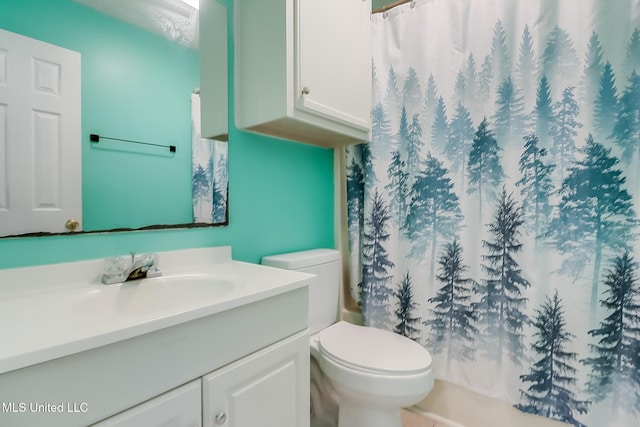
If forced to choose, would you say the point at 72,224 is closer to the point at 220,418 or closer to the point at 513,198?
the point at 220,418

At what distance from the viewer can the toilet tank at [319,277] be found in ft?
4.19

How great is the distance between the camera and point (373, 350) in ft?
3.93

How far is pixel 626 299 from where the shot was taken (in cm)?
103

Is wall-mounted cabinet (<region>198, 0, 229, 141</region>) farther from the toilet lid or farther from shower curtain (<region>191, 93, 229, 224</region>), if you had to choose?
the toilet lid

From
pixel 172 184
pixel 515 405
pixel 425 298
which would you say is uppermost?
pixel 172 184

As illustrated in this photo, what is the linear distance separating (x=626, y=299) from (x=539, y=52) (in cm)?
95

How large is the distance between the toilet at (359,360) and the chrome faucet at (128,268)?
0.46m

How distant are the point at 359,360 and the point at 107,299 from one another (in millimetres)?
845

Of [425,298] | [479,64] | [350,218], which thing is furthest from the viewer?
[350,218]

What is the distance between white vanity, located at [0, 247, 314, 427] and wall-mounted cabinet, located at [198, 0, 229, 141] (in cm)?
50

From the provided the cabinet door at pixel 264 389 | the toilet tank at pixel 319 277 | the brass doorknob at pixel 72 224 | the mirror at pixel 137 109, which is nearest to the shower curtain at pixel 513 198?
the toilet tank at pixel 319 277

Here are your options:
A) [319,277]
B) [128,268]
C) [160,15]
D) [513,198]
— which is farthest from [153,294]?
[513,198]

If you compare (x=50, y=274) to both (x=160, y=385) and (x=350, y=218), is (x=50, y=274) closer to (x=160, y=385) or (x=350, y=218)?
(x=160, y=385)

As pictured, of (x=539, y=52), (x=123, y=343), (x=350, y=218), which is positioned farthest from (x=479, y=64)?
(x=123, y=343)
